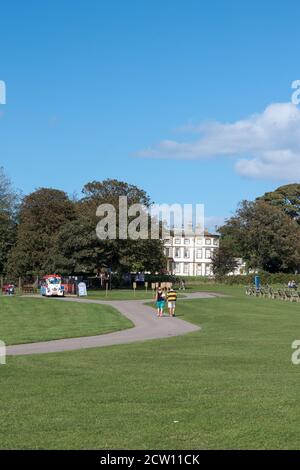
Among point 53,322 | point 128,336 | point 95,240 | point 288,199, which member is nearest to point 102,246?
point 95,240

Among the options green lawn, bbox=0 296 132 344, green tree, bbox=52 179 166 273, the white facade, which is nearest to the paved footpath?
green lawn, bbox=0 296 132 344

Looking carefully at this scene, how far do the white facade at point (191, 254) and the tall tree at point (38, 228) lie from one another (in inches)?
2951

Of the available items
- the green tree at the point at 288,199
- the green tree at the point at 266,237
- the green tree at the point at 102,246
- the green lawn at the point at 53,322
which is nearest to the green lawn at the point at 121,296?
the green tree at the point at 102,246

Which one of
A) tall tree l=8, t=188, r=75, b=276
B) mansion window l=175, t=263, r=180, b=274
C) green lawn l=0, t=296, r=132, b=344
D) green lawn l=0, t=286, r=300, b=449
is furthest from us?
mansion window l=175, t=263, r=180, b=274

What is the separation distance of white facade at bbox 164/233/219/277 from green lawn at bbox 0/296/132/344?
121m

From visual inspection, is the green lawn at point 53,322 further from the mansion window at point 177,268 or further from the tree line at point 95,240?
the mansion window at point 177,268

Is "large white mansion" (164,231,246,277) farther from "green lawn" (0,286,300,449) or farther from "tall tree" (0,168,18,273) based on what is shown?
"green lawn" (0,286,300,449)

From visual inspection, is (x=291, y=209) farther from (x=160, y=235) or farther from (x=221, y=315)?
(x=221, y=315)

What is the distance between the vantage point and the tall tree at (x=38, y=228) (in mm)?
86438

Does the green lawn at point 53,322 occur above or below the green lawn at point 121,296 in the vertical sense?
below

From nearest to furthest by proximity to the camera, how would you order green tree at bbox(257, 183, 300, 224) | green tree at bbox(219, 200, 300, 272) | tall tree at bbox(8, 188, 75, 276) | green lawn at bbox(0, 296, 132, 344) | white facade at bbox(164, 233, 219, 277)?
green lawn at bbox(0, 296, 132, 344), tall tree at bbox(8, 188, 75, 276), green tree at bbox(219, 200, 300, 272), green tree at bbox(257, 183, 300, 224), white facade at bbox(164, 233, 219, 277)

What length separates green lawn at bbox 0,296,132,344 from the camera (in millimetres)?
25312

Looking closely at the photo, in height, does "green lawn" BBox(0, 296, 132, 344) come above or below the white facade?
below
